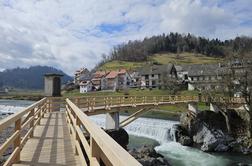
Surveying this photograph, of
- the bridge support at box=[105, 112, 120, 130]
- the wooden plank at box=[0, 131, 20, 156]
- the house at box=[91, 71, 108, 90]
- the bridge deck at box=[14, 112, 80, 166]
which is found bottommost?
the bridge support at box=[105, 112, 120, 130]

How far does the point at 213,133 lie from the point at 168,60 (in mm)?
105379

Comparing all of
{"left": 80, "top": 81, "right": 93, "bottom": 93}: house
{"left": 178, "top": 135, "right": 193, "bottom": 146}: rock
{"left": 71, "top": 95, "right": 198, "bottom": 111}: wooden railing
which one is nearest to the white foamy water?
{"left": 178, "top": 135, "right": 193, "bottom": 146}: rock

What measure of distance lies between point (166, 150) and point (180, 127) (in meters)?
5.84

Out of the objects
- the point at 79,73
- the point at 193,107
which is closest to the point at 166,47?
the point at 79,73

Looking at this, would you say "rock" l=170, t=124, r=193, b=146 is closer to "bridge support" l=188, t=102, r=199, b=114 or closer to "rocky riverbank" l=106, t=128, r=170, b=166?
"bridge support" l=188, t=102, r=199, b=114

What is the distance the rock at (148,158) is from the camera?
65.8ft

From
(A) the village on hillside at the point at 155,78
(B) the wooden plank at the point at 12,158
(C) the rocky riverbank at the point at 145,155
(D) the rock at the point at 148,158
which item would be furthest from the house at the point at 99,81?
(B) the wooden plank at the point at 12,158

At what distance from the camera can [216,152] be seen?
27016 millimetres

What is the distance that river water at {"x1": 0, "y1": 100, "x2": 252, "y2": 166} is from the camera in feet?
75.5

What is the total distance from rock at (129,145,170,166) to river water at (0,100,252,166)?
1.40 meters

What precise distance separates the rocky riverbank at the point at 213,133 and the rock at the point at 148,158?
7154 millimetres

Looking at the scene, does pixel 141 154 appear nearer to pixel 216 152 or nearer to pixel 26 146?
pixel 216 152

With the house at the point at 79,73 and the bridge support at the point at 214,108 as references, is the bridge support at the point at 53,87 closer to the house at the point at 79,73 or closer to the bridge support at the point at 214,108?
the bridge support at the point at 214,108

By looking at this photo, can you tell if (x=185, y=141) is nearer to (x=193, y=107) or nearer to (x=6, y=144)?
(x=193, y=107)
